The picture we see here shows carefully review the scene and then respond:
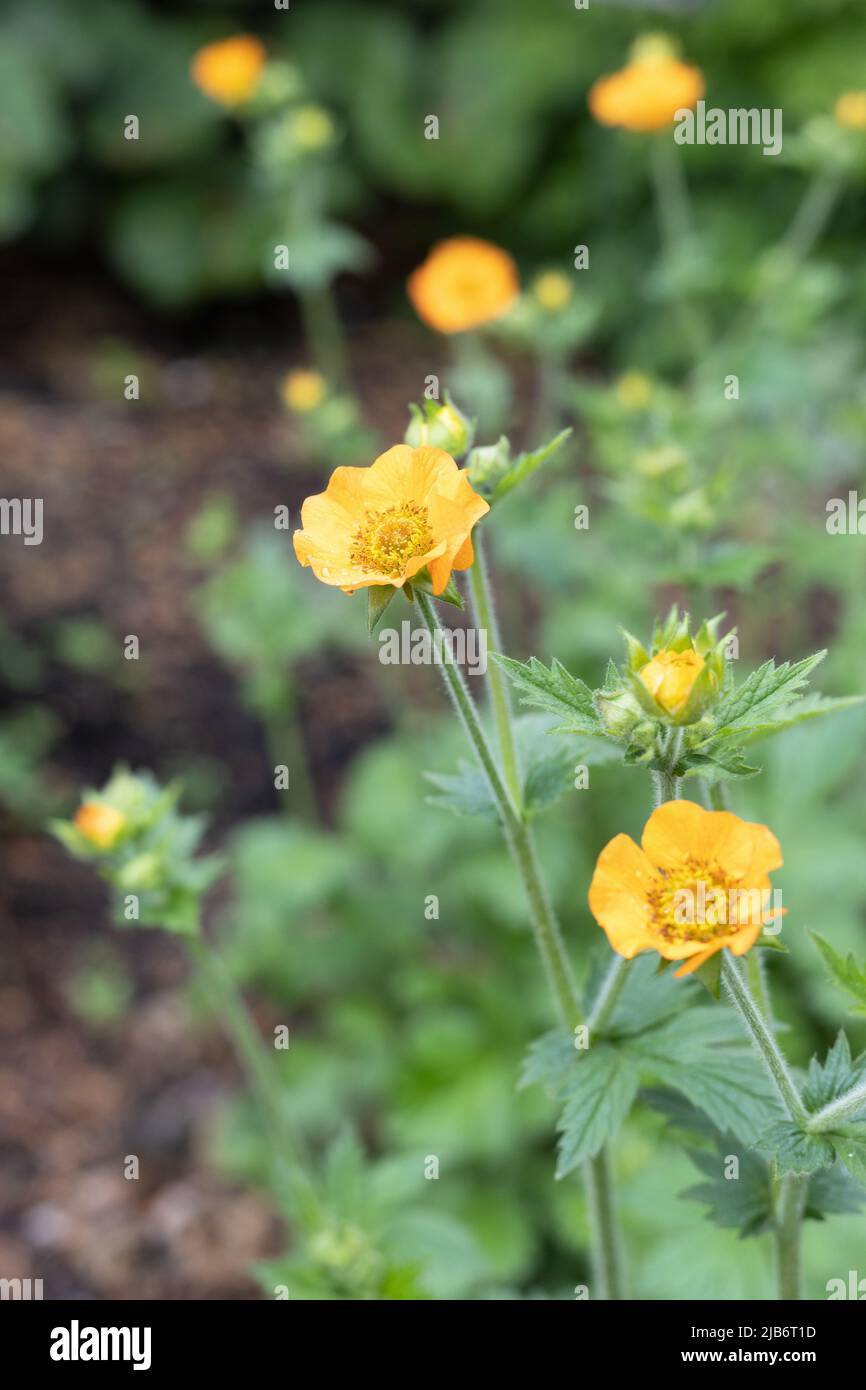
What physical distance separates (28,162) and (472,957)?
14.0 ft

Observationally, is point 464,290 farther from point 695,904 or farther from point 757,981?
point 695,904

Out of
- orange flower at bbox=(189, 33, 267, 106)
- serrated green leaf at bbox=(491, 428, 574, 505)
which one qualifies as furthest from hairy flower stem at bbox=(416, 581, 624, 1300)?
orange flower at bbox=(189, 33, 267, 106)

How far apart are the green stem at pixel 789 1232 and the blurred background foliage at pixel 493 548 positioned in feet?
1.73

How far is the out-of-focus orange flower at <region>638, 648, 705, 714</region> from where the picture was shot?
1.26 meters

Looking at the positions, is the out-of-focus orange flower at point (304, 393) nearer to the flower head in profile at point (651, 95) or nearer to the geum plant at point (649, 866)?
the flower head in profile at point (651, 95)

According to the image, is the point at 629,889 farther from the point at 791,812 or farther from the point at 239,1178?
the point at 239,1178

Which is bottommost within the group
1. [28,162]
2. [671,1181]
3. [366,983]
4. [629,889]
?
[671,1181]

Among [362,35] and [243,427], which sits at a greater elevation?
[362,35]

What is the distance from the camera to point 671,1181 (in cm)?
235

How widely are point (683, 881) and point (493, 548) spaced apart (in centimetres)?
303

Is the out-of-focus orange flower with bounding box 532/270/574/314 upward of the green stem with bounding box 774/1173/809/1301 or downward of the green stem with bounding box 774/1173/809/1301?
upward

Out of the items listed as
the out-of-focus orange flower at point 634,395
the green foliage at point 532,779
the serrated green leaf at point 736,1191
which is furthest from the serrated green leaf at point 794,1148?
the out-of-focus orange flower at point 634,395

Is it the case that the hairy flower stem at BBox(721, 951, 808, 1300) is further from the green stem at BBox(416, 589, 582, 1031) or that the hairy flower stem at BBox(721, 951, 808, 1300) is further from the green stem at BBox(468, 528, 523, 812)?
the green stem at BBox(468, 528, 523, 812)

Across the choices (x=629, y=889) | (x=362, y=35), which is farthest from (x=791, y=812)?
(x=362, y=35)
